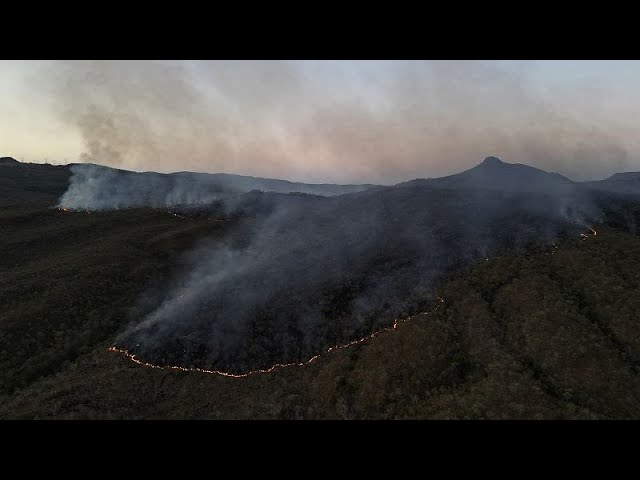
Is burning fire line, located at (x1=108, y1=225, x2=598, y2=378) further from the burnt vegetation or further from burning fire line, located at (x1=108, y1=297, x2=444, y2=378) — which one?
the burnt vegetation

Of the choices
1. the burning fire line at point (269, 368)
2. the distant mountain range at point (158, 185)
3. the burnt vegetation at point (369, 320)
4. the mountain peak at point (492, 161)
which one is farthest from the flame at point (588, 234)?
the mountain peak at point (492, 161)

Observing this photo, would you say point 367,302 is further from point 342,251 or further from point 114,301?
point 114,301

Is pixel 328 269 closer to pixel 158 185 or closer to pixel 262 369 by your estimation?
pixel 262 369

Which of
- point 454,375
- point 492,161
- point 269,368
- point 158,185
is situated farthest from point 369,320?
point 158,185

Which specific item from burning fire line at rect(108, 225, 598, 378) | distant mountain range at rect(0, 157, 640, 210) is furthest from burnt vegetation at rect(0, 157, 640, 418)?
distant mountain range at rect(0, 157, 640, 210)

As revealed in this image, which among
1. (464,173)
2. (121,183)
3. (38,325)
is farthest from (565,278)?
(121,183)

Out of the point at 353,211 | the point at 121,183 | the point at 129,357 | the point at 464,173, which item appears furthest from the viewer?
the point at 121,183

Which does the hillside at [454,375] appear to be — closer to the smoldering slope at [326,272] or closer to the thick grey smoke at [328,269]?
the smoldering slope at [326,272]

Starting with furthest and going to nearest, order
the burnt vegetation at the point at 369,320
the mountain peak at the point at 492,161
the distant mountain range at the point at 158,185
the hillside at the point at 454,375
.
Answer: the mountain peak at the point at 492,161
the distant mountain range at the point at 158,185
the burnt vegetation at the point at 369,320
the hillside at the point at 454,375
